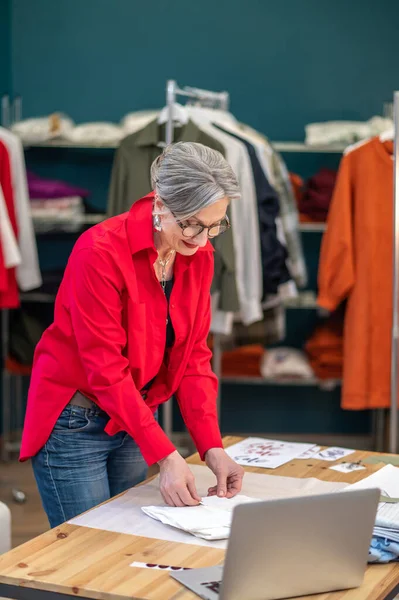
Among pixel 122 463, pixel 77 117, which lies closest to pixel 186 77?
pixel 77 117

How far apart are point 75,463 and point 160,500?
24cm

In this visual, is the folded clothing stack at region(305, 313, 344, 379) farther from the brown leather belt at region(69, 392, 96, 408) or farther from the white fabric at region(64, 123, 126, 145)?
the brown leather belt at region(69, 392, 96, 408)

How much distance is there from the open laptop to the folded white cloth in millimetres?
177

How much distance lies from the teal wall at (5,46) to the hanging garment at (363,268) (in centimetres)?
211

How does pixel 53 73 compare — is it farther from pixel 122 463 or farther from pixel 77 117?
pixel 122 463

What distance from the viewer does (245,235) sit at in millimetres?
4441

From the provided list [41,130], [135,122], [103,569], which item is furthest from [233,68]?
[103,569]

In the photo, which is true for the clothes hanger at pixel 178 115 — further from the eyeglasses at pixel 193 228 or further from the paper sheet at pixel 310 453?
the eyeglasses at pixel 193 228

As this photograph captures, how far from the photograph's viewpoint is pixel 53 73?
5457 millimetres

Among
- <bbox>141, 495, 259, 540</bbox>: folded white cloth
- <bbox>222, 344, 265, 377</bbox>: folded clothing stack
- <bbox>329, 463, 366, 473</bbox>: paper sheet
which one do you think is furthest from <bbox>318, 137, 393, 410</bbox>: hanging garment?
<bbox>141, 495, 259, 540</bbox>: folded white cloth

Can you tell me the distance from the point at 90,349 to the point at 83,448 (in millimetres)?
265

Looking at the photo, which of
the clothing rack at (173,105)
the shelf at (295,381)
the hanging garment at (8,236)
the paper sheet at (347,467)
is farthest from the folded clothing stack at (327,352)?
the paper sheet at (347,467)

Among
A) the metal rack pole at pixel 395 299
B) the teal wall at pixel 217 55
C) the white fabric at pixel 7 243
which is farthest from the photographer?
the teal wall at pixel 217 55

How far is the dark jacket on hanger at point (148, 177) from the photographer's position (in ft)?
13.9
